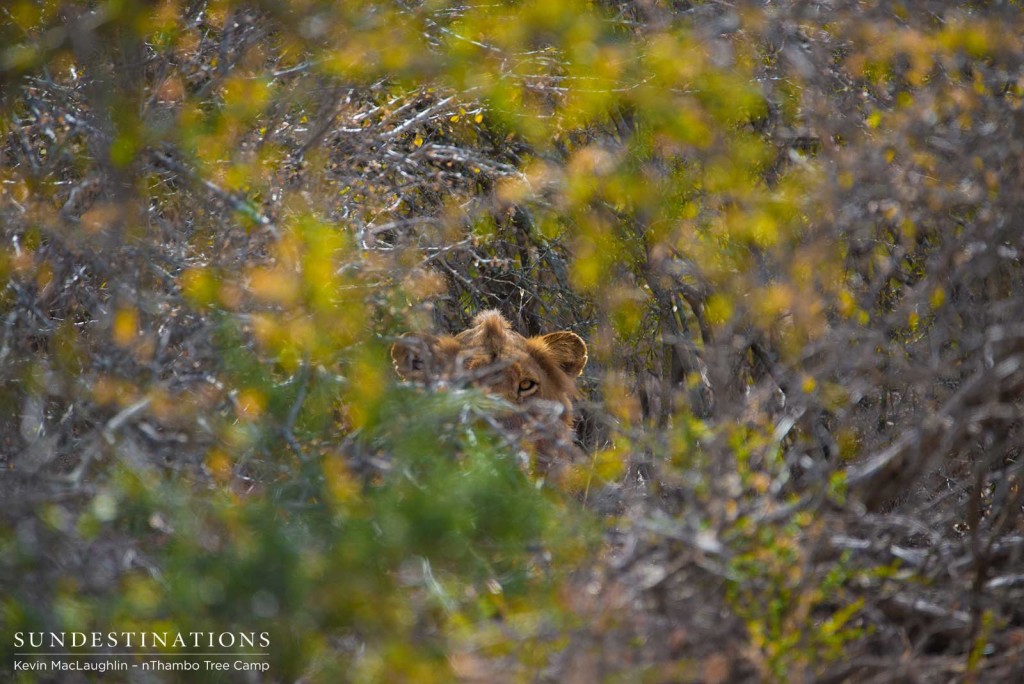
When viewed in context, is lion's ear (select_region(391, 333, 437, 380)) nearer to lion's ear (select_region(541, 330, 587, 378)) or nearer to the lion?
the lion

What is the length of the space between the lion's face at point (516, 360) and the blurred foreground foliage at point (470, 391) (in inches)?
23.7

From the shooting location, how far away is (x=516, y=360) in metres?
6.38

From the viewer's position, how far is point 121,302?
174 inches

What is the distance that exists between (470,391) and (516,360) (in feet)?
6.42

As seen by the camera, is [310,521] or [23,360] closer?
[310,521]

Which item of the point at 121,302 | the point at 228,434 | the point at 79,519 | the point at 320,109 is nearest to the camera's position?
the point at 79,519

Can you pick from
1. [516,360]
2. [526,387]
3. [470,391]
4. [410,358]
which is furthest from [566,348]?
[470,391]

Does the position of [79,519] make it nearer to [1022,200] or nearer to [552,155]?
[1022,200]

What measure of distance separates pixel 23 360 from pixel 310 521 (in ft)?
5.85

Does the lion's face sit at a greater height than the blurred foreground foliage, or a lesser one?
lesser

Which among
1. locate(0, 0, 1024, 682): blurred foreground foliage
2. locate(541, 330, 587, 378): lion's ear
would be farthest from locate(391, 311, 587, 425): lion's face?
locate(0, 0, 1024, 682): blurred foreground foliage

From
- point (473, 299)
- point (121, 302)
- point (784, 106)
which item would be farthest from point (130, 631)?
point (473, 299)

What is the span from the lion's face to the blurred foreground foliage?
60 centimetres

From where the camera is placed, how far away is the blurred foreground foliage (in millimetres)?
3666
